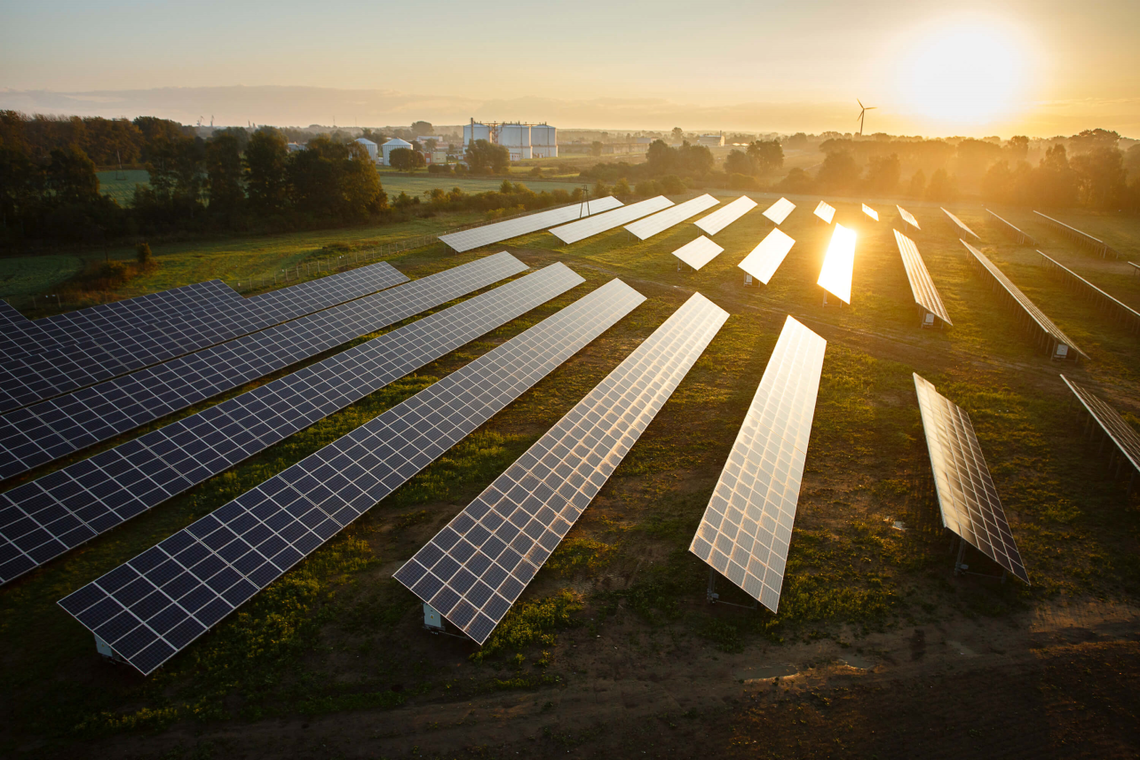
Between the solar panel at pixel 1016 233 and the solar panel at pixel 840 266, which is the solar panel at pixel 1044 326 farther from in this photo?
the solar panel at pixel 1016 233

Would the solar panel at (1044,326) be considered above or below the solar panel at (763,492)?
above

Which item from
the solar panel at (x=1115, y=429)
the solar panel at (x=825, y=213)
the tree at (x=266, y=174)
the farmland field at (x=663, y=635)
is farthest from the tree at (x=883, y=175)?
the tree at (x=266, y=174)

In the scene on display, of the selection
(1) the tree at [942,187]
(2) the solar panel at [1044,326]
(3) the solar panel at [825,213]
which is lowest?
(2) the solar panel at [1044,326]

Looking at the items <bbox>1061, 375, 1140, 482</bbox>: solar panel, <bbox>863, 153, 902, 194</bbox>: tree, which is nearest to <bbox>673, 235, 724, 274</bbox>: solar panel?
<bbox>1061, 375, 1140, 482</bbox>: solar panel

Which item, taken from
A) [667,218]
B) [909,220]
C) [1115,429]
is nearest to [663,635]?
[1115,429]

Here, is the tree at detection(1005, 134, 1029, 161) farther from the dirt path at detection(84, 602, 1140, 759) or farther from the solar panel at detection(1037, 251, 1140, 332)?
the dirt path at detection(84, 602, 1140, 759)

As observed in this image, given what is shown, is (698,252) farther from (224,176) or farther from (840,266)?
(224,176)

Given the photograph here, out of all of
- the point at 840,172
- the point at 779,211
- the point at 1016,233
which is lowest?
the point at 1016,233
